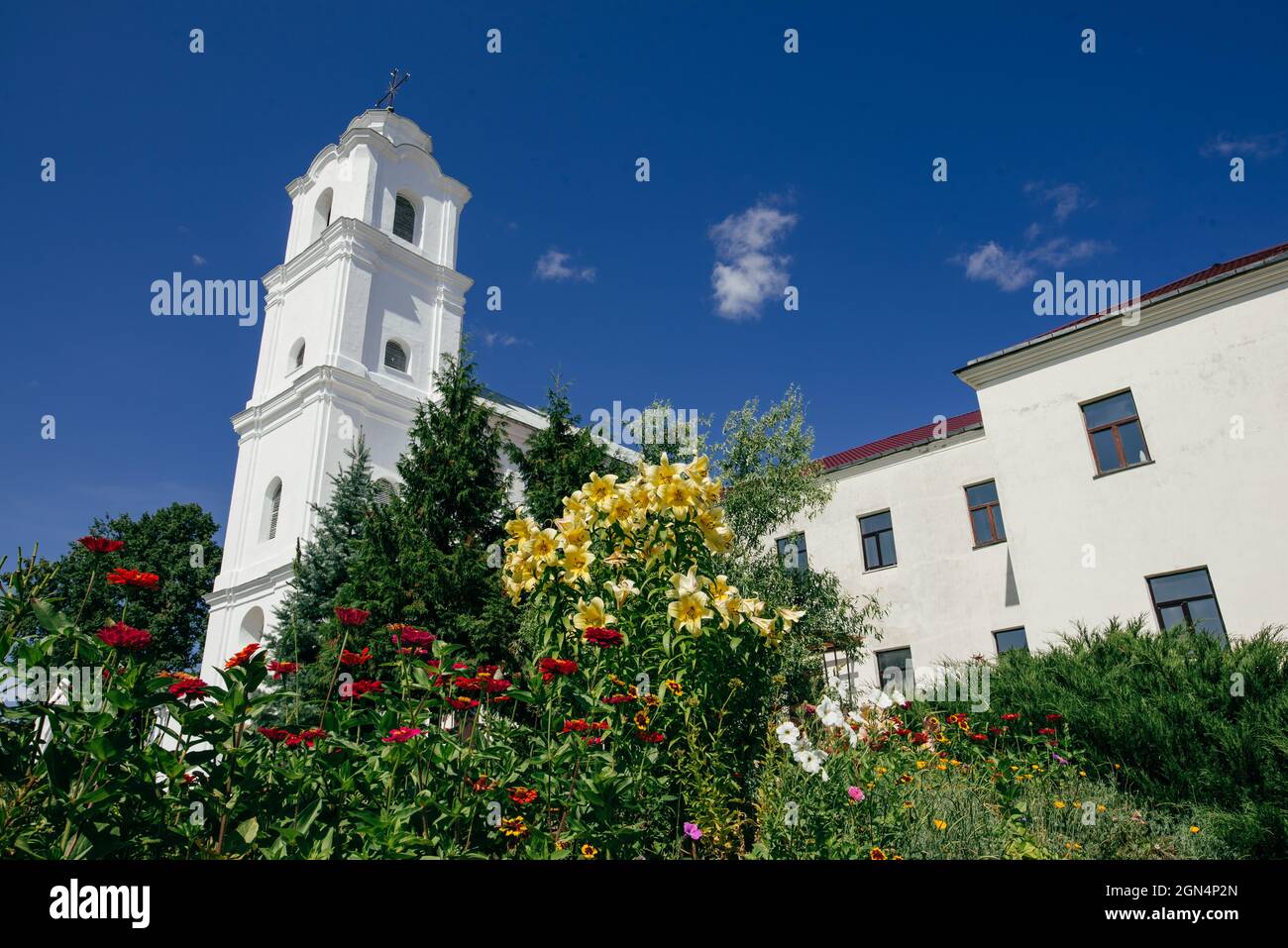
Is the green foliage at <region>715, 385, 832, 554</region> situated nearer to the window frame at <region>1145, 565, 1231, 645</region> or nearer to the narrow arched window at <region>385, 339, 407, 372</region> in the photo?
the window frame at <region>1145, 565, 1231, 645</region>

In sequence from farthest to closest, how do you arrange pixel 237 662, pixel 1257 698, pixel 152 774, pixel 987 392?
pixel 987 392, pixel 1257 698, pixel 237 662, pixel 152 774

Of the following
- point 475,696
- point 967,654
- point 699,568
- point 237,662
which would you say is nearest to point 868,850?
point 699,568

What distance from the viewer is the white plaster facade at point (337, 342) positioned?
21.5 m

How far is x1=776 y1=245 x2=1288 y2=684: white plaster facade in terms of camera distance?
12.5 metres

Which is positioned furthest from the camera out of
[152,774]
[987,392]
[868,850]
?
[987,392]

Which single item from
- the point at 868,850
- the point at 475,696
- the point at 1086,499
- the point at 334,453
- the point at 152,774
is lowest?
the point at 868,850

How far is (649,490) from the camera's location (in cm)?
517

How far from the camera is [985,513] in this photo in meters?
17.8

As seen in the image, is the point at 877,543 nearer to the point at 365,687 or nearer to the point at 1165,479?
the point at 1165,479

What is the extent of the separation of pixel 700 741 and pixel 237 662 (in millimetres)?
2702

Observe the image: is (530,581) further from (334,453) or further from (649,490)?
(334,453)

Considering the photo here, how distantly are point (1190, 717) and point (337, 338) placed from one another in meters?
22.8

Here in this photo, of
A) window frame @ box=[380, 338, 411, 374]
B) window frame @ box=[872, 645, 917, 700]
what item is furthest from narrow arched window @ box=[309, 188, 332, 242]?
window frame @ box=[872, 645, 917, 700]

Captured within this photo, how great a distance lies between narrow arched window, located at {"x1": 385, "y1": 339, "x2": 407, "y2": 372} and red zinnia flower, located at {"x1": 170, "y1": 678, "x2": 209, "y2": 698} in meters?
23.6
